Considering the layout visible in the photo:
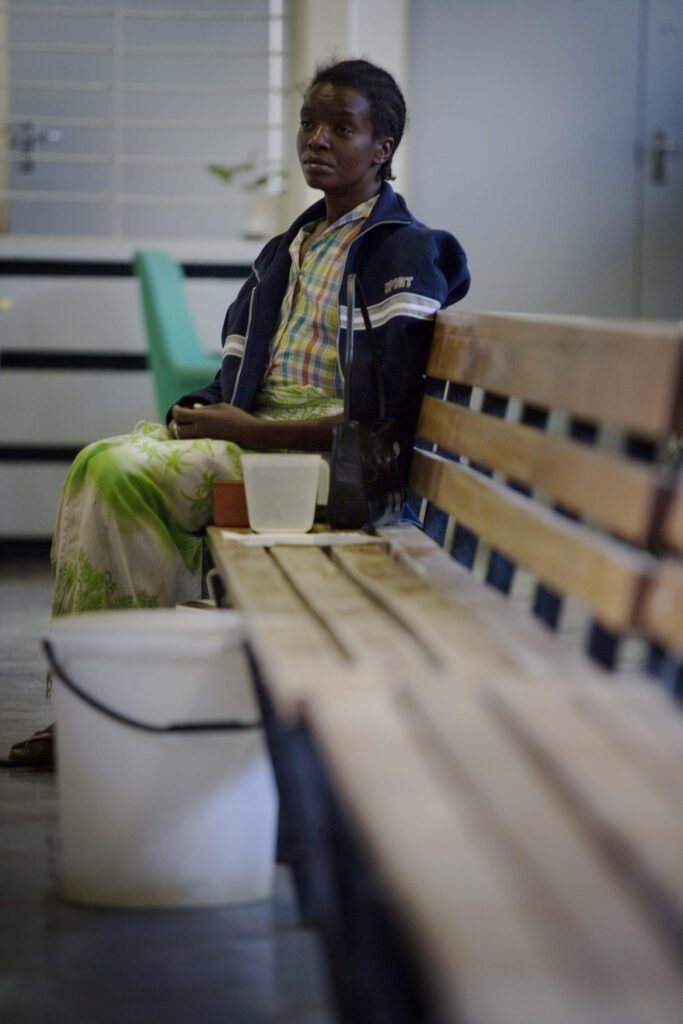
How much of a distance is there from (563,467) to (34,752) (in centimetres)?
133

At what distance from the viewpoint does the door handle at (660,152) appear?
580cm

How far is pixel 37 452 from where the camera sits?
539cm

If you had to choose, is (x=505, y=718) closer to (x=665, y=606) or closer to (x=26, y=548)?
(x=665, y=606)

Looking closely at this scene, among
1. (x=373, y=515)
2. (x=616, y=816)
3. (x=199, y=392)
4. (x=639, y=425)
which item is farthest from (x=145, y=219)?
(x=616, y=816)

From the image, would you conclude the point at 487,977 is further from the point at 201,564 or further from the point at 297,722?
the point at 201,564

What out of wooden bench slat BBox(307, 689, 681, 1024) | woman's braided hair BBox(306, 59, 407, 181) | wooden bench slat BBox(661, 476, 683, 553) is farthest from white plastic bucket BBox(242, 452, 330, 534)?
wooden bench slat BBox(307, 689, 681, 1024)

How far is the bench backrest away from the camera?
4.73ft

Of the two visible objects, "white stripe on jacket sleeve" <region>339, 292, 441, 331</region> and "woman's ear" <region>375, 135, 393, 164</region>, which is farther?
"woman's ear" <region>375, 135, 393, 164</region>

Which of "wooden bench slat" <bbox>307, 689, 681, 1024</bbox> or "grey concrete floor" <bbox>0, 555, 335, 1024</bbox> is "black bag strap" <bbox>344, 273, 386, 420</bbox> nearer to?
"grey concrete floor" <bbox>0, 555, 335, 1024</bbox>

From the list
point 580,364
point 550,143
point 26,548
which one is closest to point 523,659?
point 580,364

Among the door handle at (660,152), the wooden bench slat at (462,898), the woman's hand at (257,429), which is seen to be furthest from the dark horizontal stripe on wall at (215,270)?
the wooden bench slat at (462,898)

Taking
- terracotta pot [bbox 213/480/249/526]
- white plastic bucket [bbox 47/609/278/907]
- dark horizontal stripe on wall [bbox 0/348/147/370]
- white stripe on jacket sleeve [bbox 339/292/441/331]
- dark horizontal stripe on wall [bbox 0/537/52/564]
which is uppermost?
white stripe on jacket sleeve [bbox 339/292/441/331]

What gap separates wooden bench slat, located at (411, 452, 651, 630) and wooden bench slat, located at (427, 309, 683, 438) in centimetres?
14

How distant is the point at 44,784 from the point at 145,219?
16.3 ft
